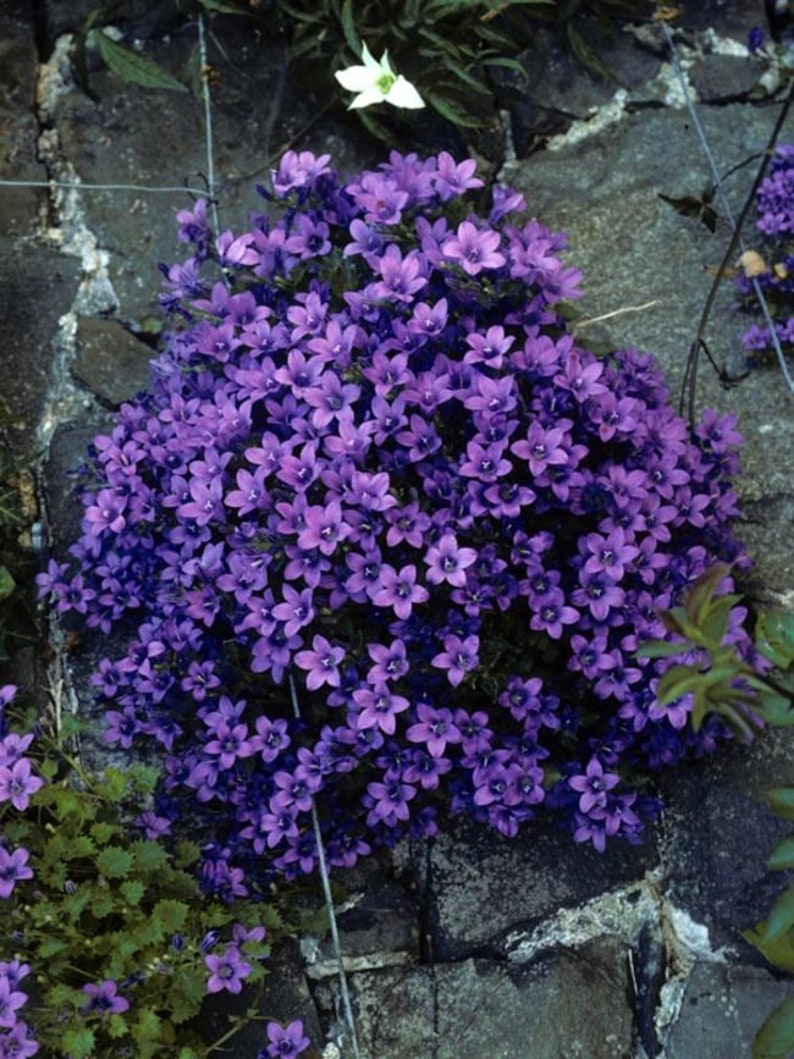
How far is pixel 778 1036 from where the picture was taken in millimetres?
2256

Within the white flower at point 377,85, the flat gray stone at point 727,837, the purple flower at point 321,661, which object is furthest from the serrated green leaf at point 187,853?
the white flower at point 377,85

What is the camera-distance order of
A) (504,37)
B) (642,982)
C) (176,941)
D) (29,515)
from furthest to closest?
(504,37) < (29,515) < (642,982) < (176,941)

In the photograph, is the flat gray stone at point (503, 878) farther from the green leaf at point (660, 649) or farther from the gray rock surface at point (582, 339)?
the green leaf at point (660, 649)

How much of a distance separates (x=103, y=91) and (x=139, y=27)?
0.19 metres

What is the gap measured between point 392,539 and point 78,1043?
982 mm

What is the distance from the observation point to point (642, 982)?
2787 millimetres

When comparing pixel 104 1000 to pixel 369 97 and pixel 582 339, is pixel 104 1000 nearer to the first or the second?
pixel 582 339

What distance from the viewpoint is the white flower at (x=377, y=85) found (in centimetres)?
298

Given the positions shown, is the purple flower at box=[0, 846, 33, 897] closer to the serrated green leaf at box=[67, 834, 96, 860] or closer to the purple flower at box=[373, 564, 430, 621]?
the serrated green leaf at box=[67, 834, 96, 860]

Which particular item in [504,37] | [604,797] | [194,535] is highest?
[504,37]

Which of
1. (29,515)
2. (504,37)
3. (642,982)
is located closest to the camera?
(642,982)

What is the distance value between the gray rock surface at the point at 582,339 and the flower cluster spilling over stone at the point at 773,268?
64 mm

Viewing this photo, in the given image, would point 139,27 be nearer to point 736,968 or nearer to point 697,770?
point 697,770

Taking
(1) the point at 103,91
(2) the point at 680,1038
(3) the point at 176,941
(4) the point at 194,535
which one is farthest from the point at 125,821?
(1) the point at 103,91
